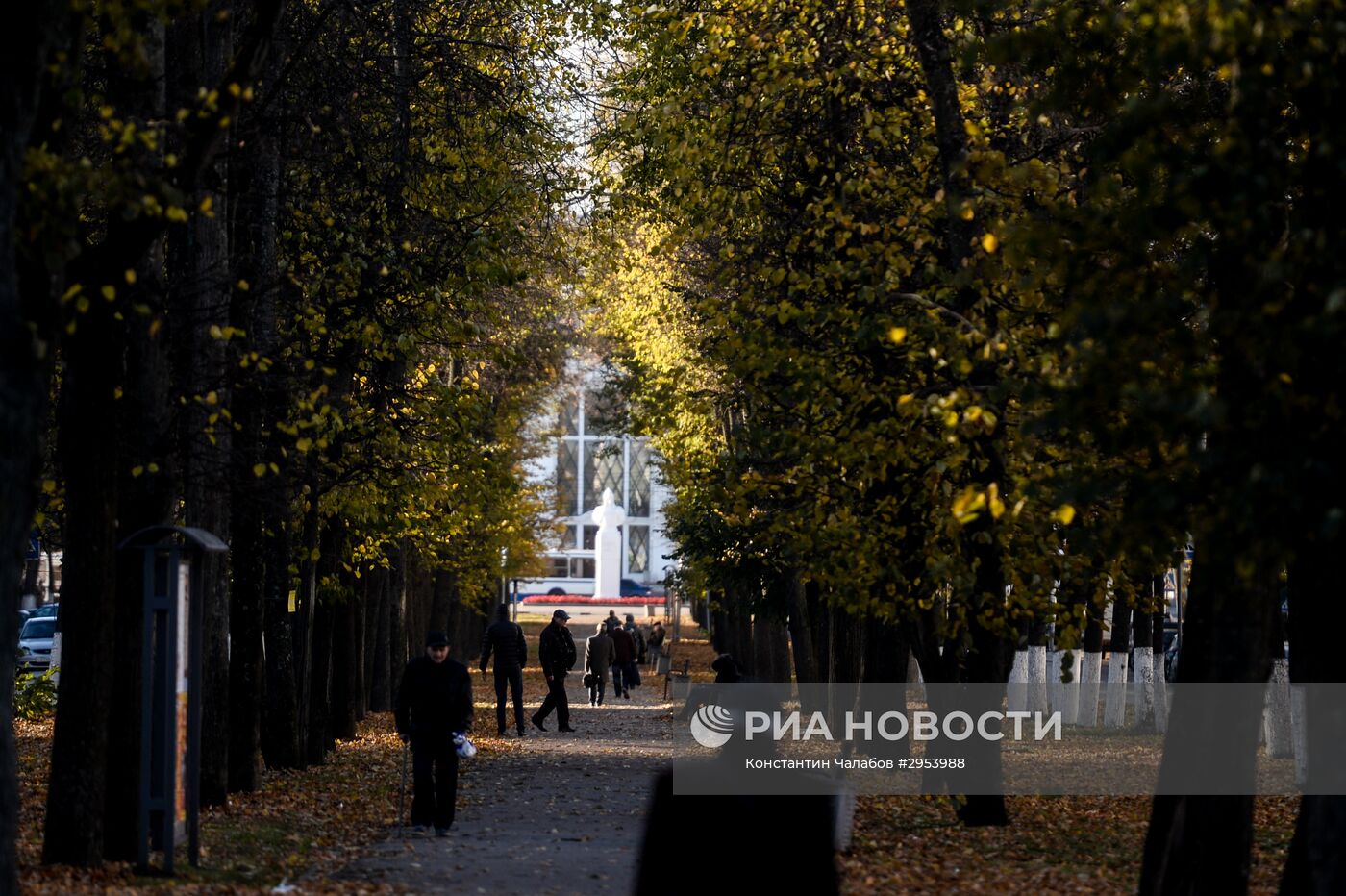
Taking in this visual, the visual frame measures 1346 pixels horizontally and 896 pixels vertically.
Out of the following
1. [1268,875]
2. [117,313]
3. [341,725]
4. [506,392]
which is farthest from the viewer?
[506,392]

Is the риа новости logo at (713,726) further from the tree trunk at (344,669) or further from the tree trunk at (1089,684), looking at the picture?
the tree trunk at (1089,684)

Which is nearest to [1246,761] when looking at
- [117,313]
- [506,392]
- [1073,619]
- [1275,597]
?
[1275,597]

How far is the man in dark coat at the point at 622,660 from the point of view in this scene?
4119 cm

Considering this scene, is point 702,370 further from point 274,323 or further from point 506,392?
point 274,323

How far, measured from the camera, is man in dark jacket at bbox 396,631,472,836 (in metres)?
15.1

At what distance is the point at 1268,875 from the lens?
13.4 m

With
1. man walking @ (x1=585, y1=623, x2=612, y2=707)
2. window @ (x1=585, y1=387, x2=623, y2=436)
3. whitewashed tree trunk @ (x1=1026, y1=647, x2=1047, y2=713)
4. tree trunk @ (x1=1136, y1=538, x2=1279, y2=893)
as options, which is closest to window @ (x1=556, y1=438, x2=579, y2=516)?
window @ (x1=585, y1=387, x2=623, y2=436)

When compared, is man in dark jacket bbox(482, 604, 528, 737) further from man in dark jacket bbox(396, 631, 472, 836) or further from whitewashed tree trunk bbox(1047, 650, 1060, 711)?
man in dark jacket bbox(396, 631, 472, 836)

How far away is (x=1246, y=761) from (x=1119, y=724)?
66.3 feet

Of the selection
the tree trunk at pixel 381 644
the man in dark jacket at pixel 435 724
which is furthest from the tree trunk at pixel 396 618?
the man in dark jacket at pixel 435 724

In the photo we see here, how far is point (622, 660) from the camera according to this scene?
4119cm

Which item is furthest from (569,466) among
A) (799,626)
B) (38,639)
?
(799,626)

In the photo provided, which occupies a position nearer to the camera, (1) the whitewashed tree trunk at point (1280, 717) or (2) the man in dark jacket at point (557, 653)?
(1) the whitewashed tree trunk at point (1280, 717)

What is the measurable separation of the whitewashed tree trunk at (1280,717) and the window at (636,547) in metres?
116
